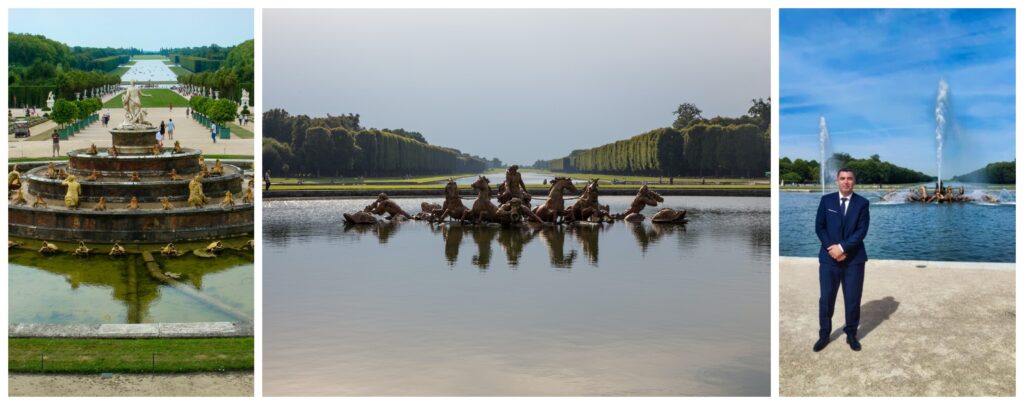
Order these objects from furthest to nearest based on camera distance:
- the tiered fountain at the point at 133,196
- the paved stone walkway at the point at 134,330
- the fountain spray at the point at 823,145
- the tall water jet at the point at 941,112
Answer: the tall water jet at the point at 941,112
the tiered fountain at the point at 133,196
the fountain spray at the point at 823,145
the paved stone walkway at the point at 134,330

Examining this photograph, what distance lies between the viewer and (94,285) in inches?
404

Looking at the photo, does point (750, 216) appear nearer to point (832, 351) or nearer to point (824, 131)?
point (824, 131)

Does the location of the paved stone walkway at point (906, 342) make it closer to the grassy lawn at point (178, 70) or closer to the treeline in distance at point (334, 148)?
the grassy lawn at point (178, 70)

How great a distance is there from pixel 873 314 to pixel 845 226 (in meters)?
0.91

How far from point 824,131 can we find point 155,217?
8028mm

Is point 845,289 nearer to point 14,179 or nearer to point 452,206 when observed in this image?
point 14,179

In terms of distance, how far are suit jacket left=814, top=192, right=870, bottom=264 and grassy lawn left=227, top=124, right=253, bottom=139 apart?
→ 7.60 metres

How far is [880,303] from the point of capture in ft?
22.1

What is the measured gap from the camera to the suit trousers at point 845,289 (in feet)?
19.6

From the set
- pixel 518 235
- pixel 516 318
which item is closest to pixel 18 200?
pixel 518 235

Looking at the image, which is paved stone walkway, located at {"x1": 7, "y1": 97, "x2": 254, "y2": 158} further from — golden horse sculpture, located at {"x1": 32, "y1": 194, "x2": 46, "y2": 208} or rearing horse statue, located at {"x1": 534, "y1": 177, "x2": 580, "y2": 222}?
rearing horse statue, located at {"x1": 534, "y1": 177, "x2": 580, "y2": 222}

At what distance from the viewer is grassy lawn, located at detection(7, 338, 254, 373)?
22.4ft

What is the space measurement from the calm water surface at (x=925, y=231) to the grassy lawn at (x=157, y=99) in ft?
25.3

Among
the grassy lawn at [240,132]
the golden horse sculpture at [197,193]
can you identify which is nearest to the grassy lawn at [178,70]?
the grassy lawn at [240,132]
